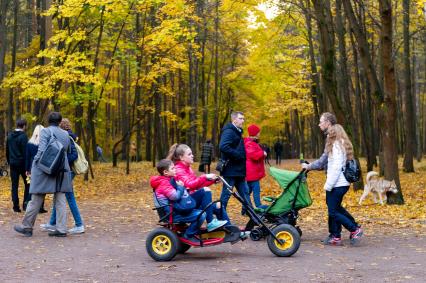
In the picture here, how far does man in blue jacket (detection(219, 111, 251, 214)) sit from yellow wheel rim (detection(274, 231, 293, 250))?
1.91m

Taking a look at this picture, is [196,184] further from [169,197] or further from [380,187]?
[380,187]

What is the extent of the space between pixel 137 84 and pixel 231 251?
20037 millimetres

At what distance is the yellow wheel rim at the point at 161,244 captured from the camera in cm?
754

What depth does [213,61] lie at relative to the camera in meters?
43.8

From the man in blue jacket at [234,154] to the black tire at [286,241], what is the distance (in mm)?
1912

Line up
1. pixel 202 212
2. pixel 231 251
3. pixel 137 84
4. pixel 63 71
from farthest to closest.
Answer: pixel 137 84 → pixel 63 71 → pixel 231 251 → pixel 202 212

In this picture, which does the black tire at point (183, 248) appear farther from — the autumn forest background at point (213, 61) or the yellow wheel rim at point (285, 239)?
the autumn forest background at point (213, 61)

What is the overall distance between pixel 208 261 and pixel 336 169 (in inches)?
94.5

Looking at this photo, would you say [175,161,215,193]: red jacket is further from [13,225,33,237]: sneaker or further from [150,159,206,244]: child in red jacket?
[13,225,33,237]: sneaker

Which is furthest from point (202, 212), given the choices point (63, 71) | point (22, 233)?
point (63, 71)

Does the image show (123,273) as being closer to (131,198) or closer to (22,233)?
(22,233)

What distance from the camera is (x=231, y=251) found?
8.27m

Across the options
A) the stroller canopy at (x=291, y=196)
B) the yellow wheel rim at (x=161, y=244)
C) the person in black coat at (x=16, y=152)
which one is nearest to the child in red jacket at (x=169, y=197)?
the yellow wheel rim at (x=161, y=244)

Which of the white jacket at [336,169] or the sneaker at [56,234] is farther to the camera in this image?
the sneaker at [56,234]
